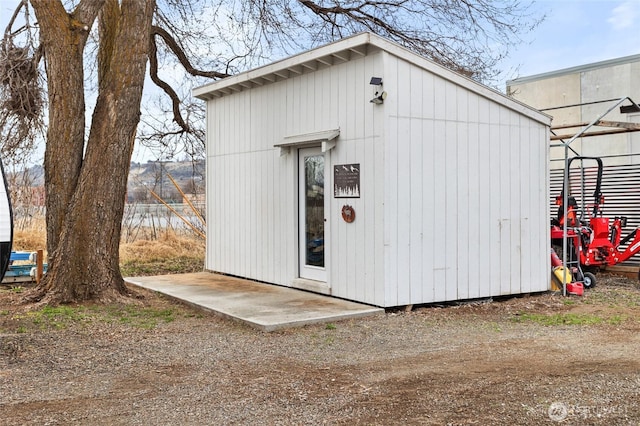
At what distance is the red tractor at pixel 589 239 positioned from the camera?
31.4ft

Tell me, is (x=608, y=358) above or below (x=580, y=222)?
below

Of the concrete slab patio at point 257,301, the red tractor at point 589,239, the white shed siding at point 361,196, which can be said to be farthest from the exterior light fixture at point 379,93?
the red tractor at point 589,239

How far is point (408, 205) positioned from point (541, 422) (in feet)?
13.3

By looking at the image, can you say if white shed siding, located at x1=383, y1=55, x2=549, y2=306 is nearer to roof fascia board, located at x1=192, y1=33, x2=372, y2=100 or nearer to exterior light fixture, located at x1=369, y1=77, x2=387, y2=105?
exterior light fixture, located at x1=369, y1=77, x2=387, y2=105

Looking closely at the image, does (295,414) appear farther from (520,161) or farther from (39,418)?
(520,161)

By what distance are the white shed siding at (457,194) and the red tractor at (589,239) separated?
3.07 ft

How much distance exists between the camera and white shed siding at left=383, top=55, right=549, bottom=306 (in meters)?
7.53

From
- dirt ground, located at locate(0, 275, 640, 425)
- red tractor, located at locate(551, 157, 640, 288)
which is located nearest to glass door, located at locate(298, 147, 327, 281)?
dirt ground, located at locate(0, 275, 640, 425)

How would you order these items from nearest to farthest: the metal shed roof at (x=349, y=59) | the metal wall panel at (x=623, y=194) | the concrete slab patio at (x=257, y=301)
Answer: the concrete slab patio at (x=257, y=301) < the metal shed roof at (x=349, y=59) < the metal wall panel at (x=623, y=194)

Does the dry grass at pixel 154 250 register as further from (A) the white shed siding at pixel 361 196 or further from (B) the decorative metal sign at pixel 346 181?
(B) the decorative metal sign at pixel 346 181

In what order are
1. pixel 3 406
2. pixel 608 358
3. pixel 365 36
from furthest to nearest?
pixel 365 36 < pixel 608 358 < pixel 3 406

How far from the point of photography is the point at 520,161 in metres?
8.63

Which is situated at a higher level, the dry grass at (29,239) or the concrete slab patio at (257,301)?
the dry grass at (29,239)

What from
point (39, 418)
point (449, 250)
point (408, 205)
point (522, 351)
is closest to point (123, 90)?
point (408, 205)
